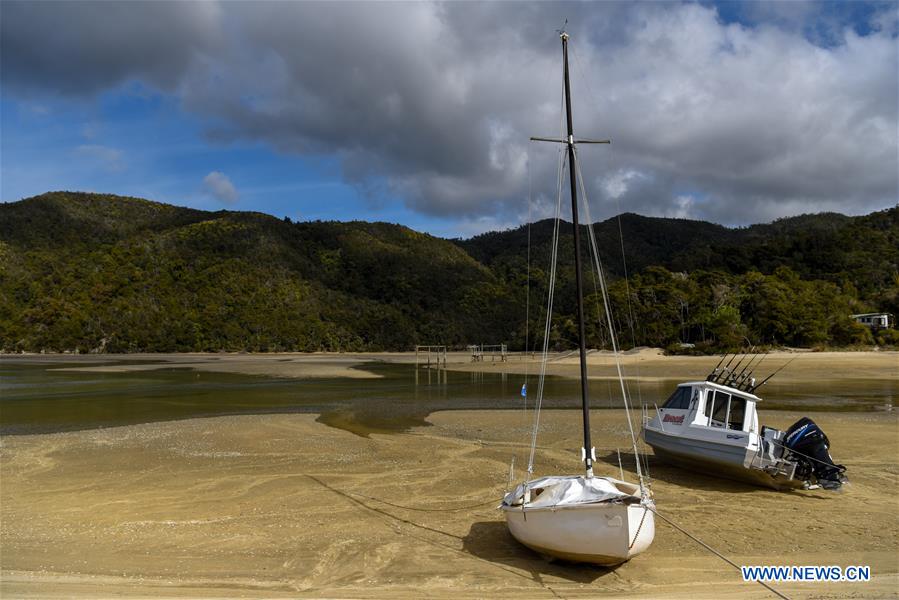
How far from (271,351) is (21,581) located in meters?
93.0

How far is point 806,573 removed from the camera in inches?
322

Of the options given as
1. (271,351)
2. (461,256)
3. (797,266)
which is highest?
(461,256)

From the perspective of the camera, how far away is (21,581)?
26.6 feet

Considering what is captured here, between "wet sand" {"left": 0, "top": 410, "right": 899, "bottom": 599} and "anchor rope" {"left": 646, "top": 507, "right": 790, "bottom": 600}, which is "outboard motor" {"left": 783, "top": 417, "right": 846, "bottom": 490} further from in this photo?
"anchor rope" {"left": 646, "top": 507, "right": 790, "bottom": 600}

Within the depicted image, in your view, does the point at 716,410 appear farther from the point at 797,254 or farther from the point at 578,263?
the point at 797,254

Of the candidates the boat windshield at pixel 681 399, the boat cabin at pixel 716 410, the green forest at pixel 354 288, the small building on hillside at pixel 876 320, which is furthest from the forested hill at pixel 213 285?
the boat cabin at pixel 716 410

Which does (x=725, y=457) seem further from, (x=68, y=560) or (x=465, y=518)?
(x=68, y=560)

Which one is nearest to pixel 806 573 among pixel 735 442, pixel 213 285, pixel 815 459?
pixel 735 442

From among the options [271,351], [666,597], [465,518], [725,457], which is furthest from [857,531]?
[271,351]

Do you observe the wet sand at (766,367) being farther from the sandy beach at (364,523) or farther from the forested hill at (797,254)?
the sandy beach at (364,523)

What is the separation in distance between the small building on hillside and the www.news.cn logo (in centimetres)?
6396

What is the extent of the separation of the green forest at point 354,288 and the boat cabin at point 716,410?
153 ft

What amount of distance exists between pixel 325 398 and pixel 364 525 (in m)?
22.3

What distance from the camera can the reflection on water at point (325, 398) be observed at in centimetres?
2478
